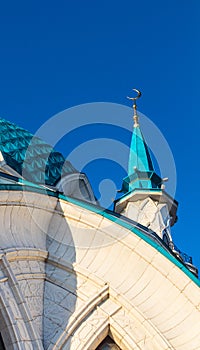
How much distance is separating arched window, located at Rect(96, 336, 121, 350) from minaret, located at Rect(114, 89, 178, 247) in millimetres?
8460

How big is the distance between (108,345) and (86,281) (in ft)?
3.28

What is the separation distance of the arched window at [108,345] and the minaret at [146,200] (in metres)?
8.46

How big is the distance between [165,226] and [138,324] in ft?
30.4

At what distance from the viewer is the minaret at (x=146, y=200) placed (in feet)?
63.9

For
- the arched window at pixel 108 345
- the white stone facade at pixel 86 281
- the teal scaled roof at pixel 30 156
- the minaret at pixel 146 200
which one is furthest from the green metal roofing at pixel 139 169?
the arched window at pixel 108 345

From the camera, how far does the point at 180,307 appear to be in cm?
1073

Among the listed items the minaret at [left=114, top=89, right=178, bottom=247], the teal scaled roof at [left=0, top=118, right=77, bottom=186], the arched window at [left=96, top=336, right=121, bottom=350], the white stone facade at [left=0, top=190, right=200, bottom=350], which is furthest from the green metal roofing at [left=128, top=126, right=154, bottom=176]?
the arched window at [left=96, top=336, right=121, bottom=350]

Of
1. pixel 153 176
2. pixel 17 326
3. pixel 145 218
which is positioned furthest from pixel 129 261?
pixel 153 176

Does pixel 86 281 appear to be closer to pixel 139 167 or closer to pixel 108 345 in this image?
pixel 108 345

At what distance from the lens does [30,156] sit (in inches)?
762

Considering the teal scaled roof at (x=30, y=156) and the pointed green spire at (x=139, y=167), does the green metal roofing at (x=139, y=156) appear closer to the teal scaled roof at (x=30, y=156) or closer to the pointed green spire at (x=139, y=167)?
the pointed green spire at (x=139, y=167)

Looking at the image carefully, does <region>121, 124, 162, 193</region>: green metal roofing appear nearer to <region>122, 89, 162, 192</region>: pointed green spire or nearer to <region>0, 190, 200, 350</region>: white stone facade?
<region>122, 89, 162, 192</region>: pointed green spire

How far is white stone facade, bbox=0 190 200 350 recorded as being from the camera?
10250 mm

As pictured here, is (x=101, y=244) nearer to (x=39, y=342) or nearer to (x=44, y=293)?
(x=44, y=293)
